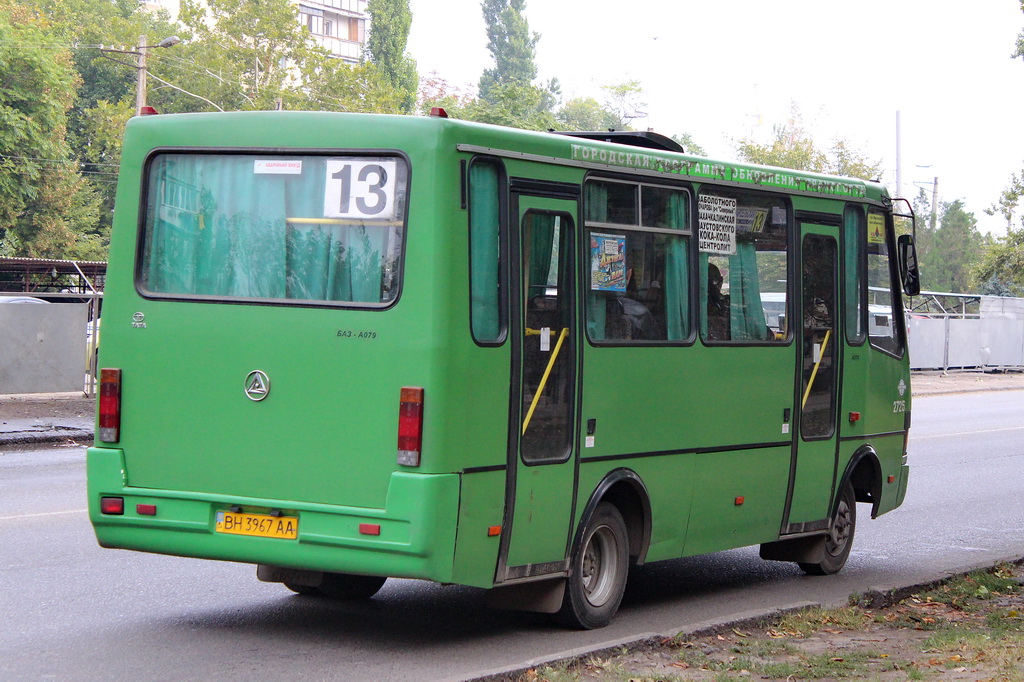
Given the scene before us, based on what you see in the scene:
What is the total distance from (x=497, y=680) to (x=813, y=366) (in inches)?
181

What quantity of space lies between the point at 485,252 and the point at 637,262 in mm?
1478

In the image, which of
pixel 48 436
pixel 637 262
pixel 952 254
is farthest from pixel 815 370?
pixel 952 254

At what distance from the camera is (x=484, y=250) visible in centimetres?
697

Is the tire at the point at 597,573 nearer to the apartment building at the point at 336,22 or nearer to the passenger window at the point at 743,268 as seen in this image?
the passenger window at the point at 743,268

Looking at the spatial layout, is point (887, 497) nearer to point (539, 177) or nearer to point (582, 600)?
point (582, 600)

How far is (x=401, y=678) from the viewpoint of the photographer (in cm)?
646

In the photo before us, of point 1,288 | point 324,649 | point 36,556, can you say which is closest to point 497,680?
point 324,649

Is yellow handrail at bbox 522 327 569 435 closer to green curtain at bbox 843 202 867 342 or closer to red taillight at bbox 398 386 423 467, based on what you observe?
red taillight at bbox 398 386 423 467

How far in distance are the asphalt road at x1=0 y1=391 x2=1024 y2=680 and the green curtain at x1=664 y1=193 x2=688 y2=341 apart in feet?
5.89

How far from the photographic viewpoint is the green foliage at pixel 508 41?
11375 cm

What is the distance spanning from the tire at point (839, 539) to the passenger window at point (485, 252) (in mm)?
4413

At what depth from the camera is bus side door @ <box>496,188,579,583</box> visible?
7145 mm

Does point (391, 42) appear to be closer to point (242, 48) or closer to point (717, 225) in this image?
point (242, 48)

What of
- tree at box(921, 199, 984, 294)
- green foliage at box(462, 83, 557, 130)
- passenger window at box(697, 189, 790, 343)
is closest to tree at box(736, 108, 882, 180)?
tree at box(921, 199, 984, 294)
